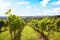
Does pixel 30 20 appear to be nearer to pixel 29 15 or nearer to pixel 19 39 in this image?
pixel 29 15

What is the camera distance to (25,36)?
5434mm

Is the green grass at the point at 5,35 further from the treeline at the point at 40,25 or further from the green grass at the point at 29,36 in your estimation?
the treeline at the point at 40,25

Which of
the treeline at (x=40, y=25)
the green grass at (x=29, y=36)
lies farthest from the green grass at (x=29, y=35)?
the treeline at (x=40, y=25)

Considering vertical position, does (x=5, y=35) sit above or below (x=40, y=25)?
below

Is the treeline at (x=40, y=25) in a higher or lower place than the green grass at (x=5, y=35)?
higher

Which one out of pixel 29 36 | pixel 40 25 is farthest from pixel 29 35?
pixel 40 25

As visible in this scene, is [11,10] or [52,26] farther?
[52,26]

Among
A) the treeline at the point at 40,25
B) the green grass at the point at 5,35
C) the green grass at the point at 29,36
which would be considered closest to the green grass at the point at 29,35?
the green grass at the point at 29,36

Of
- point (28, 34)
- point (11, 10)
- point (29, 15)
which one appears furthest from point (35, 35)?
point (11, 10)

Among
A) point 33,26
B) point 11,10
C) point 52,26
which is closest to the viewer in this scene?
point 11,10

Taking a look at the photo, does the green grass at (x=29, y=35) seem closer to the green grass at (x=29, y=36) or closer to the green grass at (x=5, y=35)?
the green grass at (x=29, y=36)

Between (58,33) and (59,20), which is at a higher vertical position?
(59,20)

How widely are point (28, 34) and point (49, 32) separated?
0.65 m

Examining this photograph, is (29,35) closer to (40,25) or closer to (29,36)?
(29,36)
